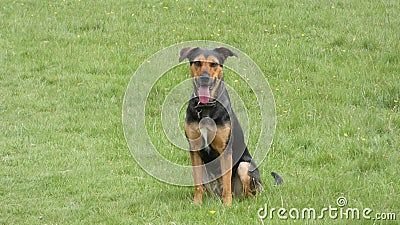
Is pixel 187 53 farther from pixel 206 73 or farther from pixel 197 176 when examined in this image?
pixel 197 176

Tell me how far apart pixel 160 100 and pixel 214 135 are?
426cm

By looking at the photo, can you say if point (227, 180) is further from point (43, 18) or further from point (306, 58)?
point (43, 18)

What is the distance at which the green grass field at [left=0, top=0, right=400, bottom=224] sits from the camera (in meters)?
6.86

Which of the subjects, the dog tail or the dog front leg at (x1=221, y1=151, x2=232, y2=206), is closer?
the dog front leg at (x1=221, y1=151, x2=232, y2=206)

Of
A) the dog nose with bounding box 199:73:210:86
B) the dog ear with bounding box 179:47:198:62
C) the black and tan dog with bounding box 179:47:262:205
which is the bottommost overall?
the black and tan dog with bounding box 179:47:262:205

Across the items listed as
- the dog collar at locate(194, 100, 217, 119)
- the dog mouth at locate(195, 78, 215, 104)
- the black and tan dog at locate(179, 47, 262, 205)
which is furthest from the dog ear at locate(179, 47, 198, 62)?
the dog collar at locate(194, 100, 217, 119)
